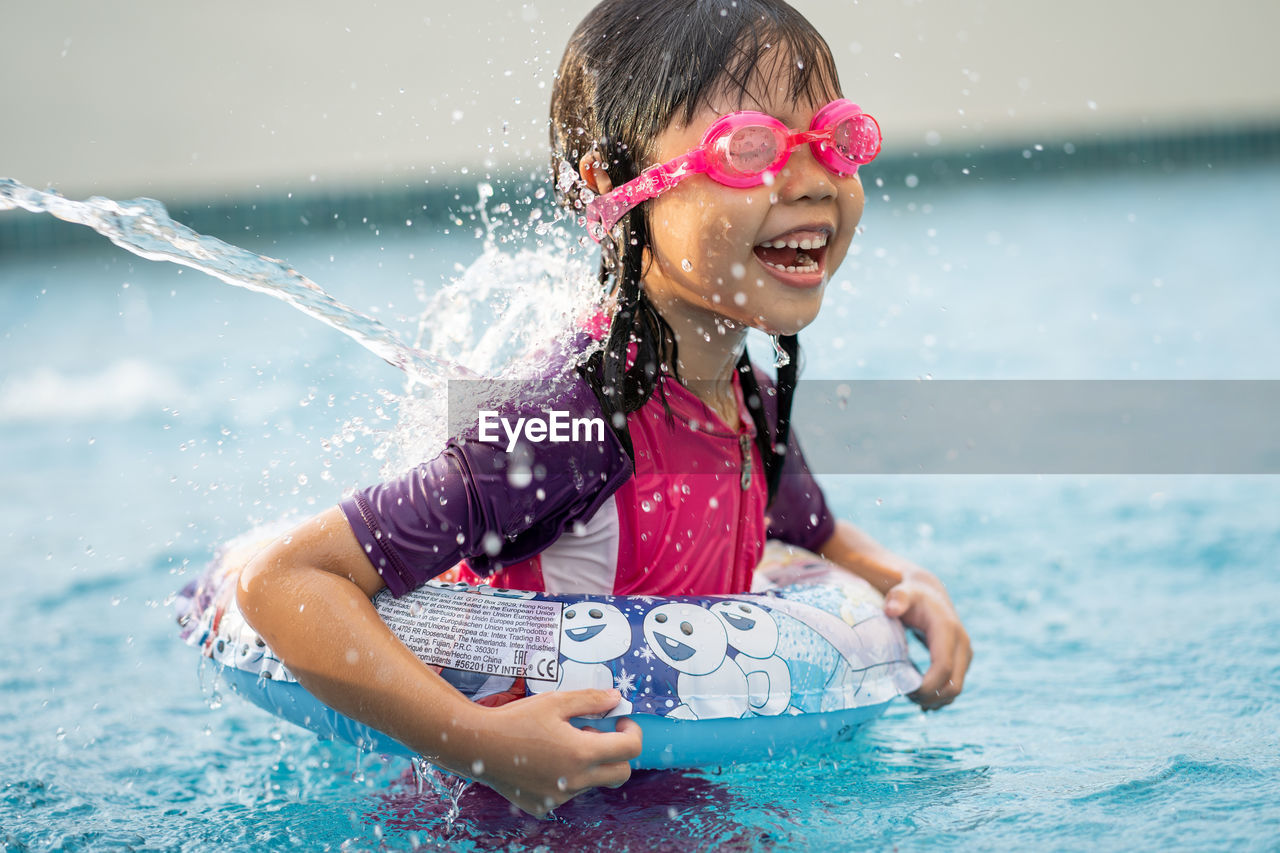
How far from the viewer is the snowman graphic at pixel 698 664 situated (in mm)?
2148

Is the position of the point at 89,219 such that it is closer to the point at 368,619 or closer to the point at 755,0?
the point at 368,619

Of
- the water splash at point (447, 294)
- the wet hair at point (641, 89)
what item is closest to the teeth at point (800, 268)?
the wet hair at point (641, 89)

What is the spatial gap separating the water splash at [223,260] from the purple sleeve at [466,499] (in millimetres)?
312

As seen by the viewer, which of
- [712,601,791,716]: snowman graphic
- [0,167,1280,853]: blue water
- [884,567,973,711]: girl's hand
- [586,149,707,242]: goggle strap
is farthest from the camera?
[884,567,973,711]: girl's hand

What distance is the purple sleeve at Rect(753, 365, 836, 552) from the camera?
275 cm

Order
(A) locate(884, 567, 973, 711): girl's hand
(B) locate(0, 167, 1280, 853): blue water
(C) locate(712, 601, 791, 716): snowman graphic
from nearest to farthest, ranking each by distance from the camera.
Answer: (C) locate(712, 601, 791, 716): snowman graphic
(B) locate(0, 167, 1280, 853): blue water
(A) locate(884, 567, 973, 711): girl's hand

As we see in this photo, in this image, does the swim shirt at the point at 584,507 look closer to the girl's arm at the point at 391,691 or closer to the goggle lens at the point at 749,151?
the girl's arm at the point at 391,691

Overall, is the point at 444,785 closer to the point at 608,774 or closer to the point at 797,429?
the point at 608,774

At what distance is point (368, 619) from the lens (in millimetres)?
2006

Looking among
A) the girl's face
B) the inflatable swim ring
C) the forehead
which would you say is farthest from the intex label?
the forehead

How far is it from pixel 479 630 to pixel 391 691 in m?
0.23

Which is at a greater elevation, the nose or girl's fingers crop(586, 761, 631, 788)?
the nose

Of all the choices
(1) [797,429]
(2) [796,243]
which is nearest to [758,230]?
(2) [796,243]

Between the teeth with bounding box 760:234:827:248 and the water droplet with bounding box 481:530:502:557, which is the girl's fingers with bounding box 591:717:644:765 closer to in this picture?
the water droplet with bounding box 481:530:502:557
